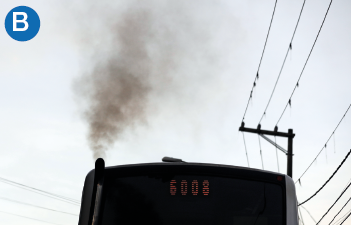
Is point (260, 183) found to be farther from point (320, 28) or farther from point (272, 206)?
point (320, 28)

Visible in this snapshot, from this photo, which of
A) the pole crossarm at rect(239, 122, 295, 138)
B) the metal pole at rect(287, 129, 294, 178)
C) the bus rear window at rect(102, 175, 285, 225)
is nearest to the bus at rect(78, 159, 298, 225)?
the bus rear window at rect(102, 175, 285, 225)

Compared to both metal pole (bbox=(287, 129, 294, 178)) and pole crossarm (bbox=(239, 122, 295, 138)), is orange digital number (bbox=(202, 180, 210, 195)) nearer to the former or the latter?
metal pole (bbox=(287, 129, 294, 178))

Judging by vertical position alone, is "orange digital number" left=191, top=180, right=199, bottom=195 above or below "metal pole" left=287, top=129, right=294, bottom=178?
below

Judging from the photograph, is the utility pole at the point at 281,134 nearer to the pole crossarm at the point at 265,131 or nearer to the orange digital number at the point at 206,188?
the pole crossarm at the point at 265,131

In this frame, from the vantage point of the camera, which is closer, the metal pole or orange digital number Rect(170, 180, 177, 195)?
orange digital number Rect(170, 180, 177, 195)

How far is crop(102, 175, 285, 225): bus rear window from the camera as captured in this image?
468 centimetres

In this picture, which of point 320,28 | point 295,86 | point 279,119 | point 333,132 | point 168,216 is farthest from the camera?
point 279,119

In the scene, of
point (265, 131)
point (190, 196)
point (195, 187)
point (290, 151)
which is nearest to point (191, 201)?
point (190, 196)

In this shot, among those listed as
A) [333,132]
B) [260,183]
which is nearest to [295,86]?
[333,132]

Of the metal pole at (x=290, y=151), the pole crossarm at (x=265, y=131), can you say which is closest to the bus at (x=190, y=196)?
the metal pole at (x=290, y=151)

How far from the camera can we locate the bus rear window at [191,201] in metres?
4.68

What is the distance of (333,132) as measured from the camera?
1683cm

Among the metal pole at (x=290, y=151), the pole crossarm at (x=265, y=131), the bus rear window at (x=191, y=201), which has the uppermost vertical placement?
the pole crossarm at (x=265, y=131)

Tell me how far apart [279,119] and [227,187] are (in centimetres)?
1469
